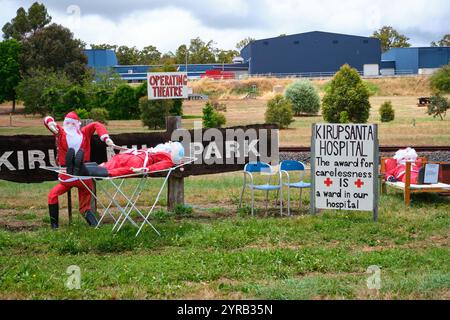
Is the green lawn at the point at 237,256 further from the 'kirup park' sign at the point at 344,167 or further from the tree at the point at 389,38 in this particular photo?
the tree at the point at 389,38

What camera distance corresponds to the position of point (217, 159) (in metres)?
10.9

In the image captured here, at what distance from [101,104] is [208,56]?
114 feet

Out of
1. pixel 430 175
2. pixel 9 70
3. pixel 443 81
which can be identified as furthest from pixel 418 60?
pixel 430 175

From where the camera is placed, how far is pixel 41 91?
3512 centimetres

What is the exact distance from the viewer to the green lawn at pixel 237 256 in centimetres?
580

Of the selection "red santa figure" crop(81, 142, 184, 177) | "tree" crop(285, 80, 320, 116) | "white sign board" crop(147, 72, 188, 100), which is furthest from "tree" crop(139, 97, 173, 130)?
"red santa figure" crop(81, 142, 184, 177)

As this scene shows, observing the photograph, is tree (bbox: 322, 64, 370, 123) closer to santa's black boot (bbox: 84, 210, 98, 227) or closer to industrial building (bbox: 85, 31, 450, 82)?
santa's black boot (bbox: 84, 210, 98, 227)

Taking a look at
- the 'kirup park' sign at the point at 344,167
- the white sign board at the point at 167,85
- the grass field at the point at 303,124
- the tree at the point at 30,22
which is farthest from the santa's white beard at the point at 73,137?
the tree at the point at 30,22

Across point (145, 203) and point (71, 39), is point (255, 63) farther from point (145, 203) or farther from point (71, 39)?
point (145, 203)

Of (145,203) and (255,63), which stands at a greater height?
(255,63)

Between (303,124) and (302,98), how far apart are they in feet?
17.7

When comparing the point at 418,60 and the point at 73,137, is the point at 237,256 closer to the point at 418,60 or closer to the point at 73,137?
the point at 73,137
